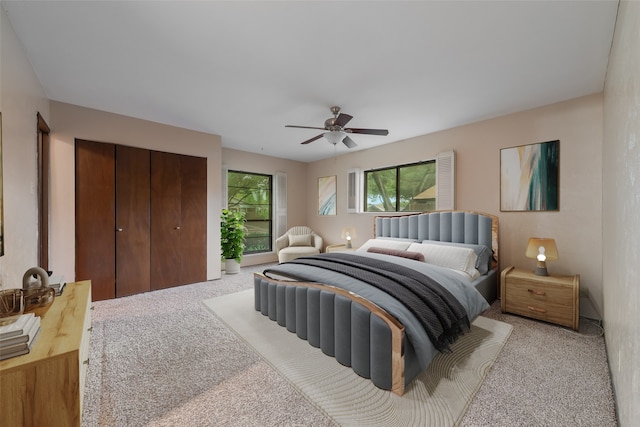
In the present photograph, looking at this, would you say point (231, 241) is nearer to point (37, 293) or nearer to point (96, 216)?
point (96, 216)

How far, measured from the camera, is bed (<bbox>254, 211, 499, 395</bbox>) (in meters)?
1.82

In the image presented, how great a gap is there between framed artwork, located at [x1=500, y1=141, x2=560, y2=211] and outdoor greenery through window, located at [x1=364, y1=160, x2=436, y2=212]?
1111 mm

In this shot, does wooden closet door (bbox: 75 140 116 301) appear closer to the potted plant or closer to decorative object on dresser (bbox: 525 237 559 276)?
the potted plant

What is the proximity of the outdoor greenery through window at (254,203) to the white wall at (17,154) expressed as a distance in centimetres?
333

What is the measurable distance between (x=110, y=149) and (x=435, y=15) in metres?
4.23

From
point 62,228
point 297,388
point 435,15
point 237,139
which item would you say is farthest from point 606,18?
point 62,228

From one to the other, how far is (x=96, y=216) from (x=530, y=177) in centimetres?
586

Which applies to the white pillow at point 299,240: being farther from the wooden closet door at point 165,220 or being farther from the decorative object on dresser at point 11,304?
the decorative object on dresser at point 11,304

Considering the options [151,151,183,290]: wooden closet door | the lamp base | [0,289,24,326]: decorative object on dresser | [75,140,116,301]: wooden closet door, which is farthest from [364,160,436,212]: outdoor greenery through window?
[0,289,24,326]: decorative object on dresser

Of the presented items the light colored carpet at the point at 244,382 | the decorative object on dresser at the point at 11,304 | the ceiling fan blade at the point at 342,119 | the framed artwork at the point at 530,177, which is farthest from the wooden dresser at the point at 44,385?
the framed artwork at the point at 530,177

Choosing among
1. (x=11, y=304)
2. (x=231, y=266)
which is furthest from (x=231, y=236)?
(x=11, y=304)

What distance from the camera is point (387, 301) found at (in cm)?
200

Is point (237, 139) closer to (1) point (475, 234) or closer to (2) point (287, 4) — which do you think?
(2) point (287, 4)

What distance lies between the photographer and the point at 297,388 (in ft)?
6.09
